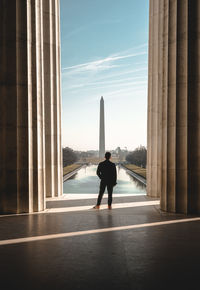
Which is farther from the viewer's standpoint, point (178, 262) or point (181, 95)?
point (181, 95)

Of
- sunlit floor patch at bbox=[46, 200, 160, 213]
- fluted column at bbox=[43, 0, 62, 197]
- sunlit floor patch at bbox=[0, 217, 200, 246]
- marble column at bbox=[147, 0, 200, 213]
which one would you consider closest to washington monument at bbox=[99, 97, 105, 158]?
fluted column at bbox=[43, 0, 62, 197]

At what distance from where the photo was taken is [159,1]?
1458 centimetres

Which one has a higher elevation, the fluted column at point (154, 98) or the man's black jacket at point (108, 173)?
the fluted column at point (154, 98)

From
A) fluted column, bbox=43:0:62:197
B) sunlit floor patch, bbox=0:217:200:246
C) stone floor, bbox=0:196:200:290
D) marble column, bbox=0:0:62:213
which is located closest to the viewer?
stone floor, bbox=0:196:200:290

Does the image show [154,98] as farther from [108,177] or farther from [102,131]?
[102,131]

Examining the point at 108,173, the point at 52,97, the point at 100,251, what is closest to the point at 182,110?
the point at 108,173

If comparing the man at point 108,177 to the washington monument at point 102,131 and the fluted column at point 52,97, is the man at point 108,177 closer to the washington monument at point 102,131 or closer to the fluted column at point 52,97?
the fluted column at point 52,97

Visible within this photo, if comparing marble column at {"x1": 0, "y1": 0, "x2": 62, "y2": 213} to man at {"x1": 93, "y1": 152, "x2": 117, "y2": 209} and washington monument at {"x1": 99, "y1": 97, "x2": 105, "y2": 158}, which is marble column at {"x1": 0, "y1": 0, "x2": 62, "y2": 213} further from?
washington monument at {"x1": 99, "y1": 97, "x2": 105, "y2": 158}

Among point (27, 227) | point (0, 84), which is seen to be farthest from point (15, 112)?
point (27, 227)

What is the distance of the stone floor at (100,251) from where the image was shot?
14.6ft

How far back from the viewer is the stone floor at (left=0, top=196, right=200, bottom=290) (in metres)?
4.45

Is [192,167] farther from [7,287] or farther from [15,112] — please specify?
[7,287]

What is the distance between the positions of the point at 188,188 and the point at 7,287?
7.46m

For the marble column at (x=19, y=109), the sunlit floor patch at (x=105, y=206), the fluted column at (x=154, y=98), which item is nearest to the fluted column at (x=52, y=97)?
the sunlit floor patch at (x=105, y=206)
